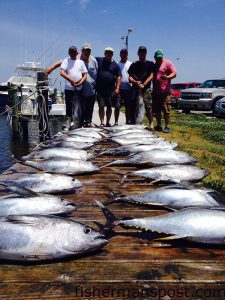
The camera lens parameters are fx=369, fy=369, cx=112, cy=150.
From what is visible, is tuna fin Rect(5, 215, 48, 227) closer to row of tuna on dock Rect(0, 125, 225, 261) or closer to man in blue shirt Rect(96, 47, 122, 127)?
row of tuna on dock Rect(0, 125, 225, 261)

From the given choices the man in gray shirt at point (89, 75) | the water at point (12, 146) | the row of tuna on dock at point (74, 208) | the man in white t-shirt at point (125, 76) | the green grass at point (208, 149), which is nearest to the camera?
the row of tuna on dock at point (74, 208)

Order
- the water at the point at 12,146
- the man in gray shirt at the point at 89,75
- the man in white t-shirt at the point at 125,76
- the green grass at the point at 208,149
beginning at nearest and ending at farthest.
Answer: the green grass at the point at 208,149 → the man in gray shirt at the point at 89,75 → the man in white t-shirt at the point at 125,76 → the water at the point at 12,146

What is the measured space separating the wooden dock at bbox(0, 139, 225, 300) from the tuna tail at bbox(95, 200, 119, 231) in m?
0.08

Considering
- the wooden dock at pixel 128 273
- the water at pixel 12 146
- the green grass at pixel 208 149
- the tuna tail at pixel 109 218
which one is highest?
the tuna tail at pixel 109 218

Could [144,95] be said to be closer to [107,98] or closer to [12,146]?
[107,98]

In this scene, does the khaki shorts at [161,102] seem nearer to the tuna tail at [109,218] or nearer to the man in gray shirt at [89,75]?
the man in gray shirt at [89,75]

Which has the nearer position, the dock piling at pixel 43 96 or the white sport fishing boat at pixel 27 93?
the dock piling at pixel 43 96

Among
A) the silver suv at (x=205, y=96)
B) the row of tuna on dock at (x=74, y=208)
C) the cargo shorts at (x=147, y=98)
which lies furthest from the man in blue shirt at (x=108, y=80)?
the silver suv at (x=205, y=96)

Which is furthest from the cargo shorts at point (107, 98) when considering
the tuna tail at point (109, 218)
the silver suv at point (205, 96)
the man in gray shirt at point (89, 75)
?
the silver suv at point (205, 96)

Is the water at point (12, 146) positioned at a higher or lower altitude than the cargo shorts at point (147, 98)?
lower

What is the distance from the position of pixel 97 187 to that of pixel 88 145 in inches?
90.4

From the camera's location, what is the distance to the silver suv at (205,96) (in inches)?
→ 846

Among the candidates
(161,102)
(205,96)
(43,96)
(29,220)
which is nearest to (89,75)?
(43,96)

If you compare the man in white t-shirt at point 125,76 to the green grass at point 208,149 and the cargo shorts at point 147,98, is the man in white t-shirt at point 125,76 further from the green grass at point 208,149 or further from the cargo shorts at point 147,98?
the green grass at point 208,149
